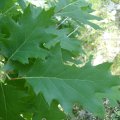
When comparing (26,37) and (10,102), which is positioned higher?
(26,37)

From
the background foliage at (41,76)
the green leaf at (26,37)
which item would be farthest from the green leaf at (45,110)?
the green leaf at (26,37)

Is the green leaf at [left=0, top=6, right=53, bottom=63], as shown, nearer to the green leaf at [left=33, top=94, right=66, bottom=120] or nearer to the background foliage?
the background foliage

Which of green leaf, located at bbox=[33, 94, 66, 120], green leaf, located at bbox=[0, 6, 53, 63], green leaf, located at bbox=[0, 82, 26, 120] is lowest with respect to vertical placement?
green leaf, located at bbox=[33, 94, 66, 120]

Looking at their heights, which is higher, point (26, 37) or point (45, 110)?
point (26, 37)

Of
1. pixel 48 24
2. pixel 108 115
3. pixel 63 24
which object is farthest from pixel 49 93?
pixel 108 115

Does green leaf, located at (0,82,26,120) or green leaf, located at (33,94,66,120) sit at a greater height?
green leaf, located at (0,82,26,120)

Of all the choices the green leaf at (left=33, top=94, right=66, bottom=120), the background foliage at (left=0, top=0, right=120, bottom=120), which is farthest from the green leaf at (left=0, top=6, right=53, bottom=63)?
the green leaf at (left=33, top=94, right=66, bottom=120)

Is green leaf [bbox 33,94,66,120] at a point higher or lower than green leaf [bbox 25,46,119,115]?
lower

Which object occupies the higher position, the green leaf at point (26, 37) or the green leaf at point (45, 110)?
the green leaf at point (26, 37)

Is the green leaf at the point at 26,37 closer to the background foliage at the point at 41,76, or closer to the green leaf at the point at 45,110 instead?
the background foliage at the point at 41,76
